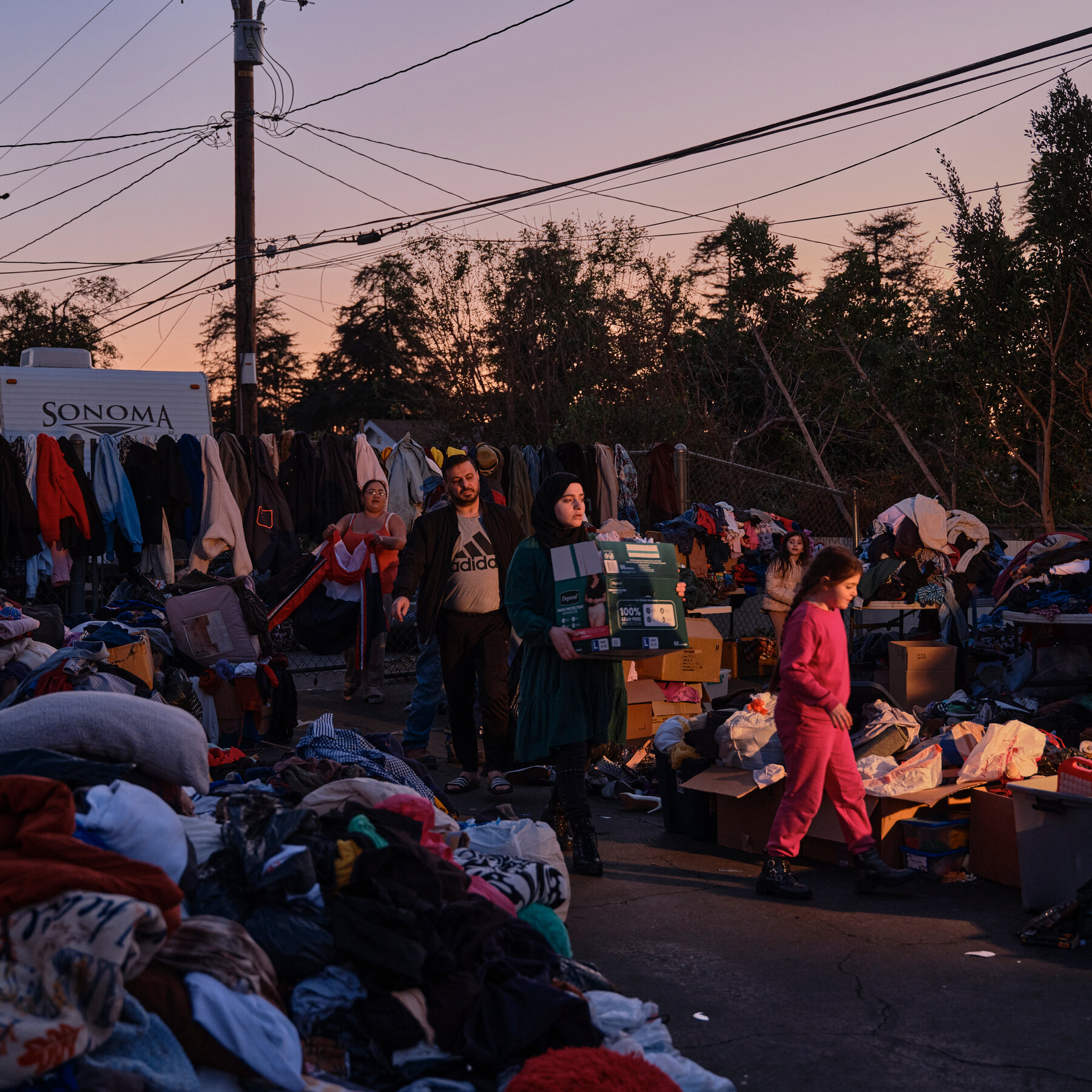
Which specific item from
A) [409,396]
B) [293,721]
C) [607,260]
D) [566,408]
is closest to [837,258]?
[607,260]

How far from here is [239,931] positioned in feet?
11.3

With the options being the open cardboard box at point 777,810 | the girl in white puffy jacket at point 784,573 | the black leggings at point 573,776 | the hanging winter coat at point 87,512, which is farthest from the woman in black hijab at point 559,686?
the girl in white puffy jacket at point 784,573

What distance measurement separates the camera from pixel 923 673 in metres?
10.1

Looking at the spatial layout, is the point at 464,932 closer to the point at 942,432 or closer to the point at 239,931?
the point at 239,931

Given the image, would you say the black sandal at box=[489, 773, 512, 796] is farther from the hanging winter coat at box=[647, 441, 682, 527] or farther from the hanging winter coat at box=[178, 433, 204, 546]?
the hanging winter coat at box=[647, 441, 682, 527]

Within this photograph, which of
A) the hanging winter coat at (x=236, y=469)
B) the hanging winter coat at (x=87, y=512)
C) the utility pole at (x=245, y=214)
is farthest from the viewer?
the utility pole at (x=245, y=214)

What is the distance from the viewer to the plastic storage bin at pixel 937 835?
19.2 ft

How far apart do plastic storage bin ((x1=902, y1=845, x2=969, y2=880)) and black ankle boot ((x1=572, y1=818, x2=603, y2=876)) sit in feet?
5.17

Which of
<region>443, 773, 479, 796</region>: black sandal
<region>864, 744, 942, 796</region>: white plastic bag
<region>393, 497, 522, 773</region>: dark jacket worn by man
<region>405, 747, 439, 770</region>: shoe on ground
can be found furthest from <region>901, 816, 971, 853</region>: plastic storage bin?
<region>405, 747, 439, 770</region>: shoe on ground

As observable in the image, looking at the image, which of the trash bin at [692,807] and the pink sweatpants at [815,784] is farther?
the trash bin at [692,807]

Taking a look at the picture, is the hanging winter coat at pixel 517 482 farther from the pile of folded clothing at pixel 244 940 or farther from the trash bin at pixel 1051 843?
the pile of folded clothing at pixel 244 940

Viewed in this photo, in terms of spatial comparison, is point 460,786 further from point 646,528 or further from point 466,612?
point 646,528

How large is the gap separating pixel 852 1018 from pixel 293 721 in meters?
5.99

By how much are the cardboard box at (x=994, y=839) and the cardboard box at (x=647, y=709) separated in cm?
292
